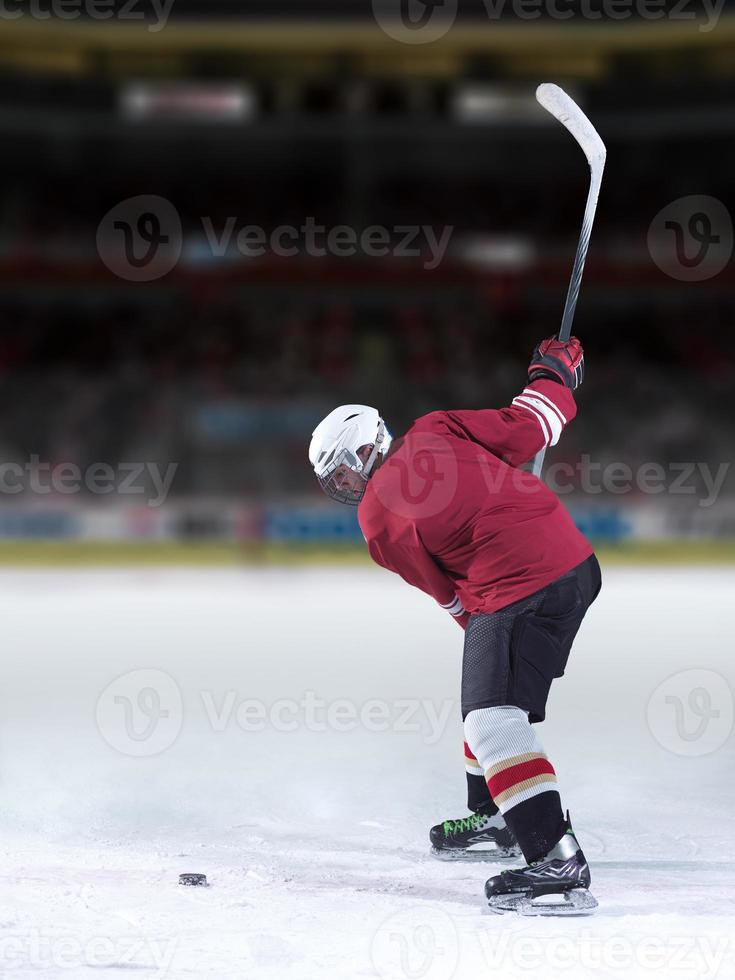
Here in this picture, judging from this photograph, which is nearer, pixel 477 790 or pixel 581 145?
pixel 477 790

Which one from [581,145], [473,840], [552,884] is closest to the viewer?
[552,884]

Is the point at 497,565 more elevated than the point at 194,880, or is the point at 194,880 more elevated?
the point at 497,565

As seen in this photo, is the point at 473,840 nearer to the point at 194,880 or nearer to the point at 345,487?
the point at 194,880

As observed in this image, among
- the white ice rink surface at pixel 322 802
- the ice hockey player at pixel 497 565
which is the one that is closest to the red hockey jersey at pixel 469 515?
the ice hockey player at pixel 497 565

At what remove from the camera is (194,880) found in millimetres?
2760

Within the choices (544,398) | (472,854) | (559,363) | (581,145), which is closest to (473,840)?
(472,854)

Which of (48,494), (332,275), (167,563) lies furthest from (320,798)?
(332,275)

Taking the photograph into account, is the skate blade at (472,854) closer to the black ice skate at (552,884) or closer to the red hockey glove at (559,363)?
the black ice skate at (552,884)

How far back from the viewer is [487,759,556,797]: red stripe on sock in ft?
8.56

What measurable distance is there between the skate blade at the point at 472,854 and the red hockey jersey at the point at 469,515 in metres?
0.69

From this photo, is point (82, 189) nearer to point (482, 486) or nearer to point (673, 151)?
point (673, 151)

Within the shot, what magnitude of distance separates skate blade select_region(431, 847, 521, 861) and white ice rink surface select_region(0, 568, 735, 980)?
0.05m

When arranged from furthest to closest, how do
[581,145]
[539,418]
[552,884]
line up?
[581,145], [539,418], [552,884]

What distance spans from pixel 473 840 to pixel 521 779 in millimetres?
549
